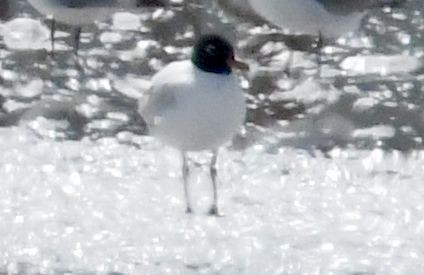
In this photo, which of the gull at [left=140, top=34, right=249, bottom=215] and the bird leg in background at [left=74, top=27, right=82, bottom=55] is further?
the bird leg in background at [left=74, top=27, right=82, bottom=55]

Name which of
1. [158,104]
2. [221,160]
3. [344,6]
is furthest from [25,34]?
[158,104]

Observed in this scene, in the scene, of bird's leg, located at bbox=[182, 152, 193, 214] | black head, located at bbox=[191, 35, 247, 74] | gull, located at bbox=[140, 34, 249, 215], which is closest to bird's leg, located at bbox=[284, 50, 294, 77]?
black head, located at bbox=[191, 35, 247, 74]

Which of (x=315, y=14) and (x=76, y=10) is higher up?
(x=315, y=14)

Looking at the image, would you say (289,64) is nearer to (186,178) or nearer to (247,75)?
(247,75)

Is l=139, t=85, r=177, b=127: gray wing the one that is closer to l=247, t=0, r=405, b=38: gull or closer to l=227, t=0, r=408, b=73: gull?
l=227, t=0, r=408, b=73: gull

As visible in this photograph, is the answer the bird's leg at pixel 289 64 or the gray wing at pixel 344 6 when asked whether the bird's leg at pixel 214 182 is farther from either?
the gray wing at pixel 344 6

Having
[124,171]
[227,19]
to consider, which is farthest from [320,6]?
[124,171]

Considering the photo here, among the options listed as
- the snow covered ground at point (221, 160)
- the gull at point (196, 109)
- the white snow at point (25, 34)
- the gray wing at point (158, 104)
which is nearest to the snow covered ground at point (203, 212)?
the snow covered ground at point (221, 160)

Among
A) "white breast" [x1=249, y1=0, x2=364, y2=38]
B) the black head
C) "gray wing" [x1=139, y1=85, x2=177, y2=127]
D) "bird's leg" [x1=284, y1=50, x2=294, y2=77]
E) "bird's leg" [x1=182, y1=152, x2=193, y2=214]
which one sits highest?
the black head
